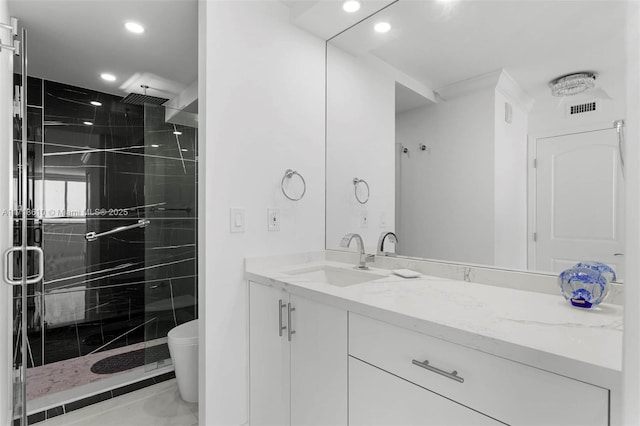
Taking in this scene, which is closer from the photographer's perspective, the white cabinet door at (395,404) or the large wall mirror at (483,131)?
the white cabinet door at (395,404)

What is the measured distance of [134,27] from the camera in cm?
198

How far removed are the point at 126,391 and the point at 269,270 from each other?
4.63ft

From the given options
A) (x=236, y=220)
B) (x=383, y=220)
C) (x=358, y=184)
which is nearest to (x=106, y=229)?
(x=236, y=220)

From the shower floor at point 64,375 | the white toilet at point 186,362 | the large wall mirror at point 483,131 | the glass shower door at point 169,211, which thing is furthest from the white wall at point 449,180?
the shower floor at point 64,375

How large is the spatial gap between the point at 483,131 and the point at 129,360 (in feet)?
9.89

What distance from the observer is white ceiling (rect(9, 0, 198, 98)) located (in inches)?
69.8

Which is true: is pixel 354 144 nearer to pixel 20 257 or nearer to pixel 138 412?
pixel 20 257

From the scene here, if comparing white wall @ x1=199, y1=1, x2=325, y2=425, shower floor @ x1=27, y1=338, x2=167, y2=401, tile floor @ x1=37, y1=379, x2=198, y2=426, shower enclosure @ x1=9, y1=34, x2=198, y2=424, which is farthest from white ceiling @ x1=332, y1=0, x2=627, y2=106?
shower floor @ x1=27, y1=338, x2=167, y2=401

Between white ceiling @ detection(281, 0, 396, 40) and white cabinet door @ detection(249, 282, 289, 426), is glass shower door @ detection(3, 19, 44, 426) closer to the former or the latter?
white cabinet door @ detection(249, 282, 289, 426)

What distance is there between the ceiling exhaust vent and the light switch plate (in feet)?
4.82

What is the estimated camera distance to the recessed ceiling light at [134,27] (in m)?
1.95

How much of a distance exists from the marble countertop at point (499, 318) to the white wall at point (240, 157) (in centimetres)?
27

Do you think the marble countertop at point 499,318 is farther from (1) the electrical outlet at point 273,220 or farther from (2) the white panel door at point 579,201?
(1) the electrical outlet at point 273,220

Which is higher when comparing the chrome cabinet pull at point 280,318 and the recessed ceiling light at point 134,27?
the recessed ceiling light at point 134,27
